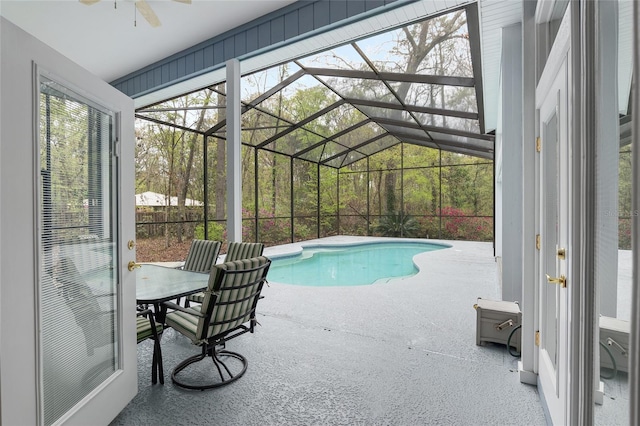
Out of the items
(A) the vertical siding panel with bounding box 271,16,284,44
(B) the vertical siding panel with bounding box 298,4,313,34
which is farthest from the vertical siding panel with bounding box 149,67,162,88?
(B) the vertical siding panel with bounding box 298,4,313,34

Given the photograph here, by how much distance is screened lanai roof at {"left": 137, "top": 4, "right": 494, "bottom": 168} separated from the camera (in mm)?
4742

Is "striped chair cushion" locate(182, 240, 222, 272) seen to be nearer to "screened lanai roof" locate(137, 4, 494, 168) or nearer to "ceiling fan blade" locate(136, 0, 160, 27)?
"ceiling fan blade" locate(136, 0, 160, 27)

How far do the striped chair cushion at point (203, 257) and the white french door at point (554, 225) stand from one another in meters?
3.08

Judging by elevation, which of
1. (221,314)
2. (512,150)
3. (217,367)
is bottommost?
(217,367)

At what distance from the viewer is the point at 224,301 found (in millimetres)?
2199

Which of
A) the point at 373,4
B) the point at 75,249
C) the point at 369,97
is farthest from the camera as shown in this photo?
the point at 369,97

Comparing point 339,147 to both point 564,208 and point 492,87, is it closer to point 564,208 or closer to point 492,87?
point 492,87

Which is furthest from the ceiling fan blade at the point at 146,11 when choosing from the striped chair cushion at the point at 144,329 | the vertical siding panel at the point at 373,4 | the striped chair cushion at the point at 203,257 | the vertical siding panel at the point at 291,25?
the striped chair cushion at the point at 144,329

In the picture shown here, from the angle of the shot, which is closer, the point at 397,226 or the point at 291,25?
the point at 291,25

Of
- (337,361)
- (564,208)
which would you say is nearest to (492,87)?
(564,208)

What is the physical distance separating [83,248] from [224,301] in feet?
2.85

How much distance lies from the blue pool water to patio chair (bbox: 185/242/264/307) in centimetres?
316

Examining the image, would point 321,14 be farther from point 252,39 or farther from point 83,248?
point 83,248

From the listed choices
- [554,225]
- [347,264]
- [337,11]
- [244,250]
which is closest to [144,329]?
[244,250]
